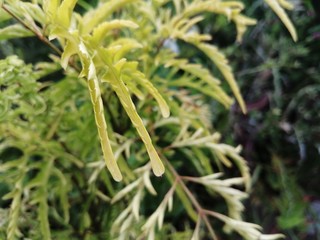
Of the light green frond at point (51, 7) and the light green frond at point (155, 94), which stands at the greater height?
the light green frond at point (51, 7)

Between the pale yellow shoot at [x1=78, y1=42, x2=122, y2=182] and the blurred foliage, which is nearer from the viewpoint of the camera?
the pale yellow shoot at [x1=78, y1=42, x2=122, y2=182]

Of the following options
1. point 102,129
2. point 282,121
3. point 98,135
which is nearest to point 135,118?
point 102,129

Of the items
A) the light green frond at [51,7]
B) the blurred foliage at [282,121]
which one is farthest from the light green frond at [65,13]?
the blurred foliage at [282,121]

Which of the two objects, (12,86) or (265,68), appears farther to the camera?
(265,68)

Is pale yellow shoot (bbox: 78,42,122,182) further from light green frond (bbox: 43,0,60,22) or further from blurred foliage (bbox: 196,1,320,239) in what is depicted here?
blurred foliage (bbox: 196,1,320,239)

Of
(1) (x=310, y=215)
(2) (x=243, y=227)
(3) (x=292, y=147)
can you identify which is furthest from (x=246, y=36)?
(2) (x=243, y=227)

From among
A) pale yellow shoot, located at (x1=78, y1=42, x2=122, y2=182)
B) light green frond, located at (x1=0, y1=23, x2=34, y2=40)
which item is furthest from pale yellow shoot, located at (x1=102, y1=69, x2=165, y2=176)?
light green frond, located at (x1=0, y1=23, x2=34, y2=40)

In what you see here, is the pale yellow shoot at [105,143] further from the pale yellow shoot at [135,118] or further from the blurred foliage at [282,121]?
the blurred foliage at [282,121]

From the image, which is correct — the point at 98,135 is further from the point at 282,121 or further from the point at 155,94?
the point at 282,121

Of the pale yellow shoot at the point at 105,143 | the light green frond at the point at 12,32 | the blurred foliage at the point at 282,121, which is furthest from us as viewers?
the blurred foliage at the point at 282,121

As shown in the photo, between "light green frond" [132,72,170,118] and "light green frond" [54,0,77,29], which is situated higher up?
"light green frond" [54,0,77,29]

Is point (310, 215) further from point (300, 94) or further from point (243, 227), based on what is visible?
point (243, 227)
